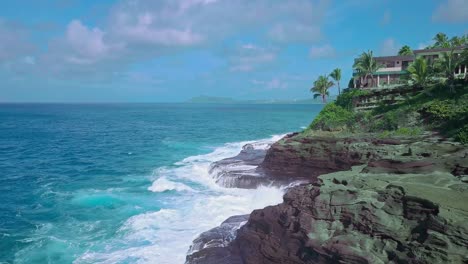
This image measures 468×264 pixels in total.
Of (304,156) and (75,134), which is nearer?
(304,156)

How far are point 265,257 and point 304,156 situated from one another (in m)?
15.7

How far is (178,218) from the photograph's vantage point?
24.7 m

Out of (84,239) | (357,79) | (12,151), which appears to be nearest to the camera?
(84,239)

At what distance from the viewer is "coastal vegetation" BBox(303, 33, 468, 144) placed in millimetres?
29623

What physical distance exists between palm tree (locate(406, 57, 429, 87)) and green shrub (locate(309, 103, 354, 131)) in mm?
8185

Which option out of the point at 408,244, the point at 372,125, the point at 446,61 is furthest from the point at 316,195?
the point at 446,61

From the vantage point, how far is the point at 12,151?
5234 centimetres

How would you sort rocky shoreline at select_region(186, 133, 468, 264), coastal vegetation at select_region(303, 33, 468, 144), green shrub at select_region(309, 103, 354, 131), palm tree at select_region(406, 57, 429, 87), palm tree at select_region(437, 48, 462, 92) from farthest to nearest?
1. green shrub at select_region(309, 103, 354, 131)
2. palm tree at select_region(406, 57, 429, 87)
3. palm tree at select_region(437, 48, 462, 92)
4. coastal vegetation at select_region(303, 33, 468, 144)
5. rocky shoreline at select_region(186, 133, 468, 264)

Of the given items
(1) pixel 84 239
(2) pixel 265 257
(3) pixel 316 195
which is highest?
(3) pixel 316 195

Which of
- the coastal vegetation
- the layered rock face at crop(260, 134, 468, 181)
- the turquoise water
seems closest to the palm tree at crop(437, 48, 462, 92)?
the coastal vegetation

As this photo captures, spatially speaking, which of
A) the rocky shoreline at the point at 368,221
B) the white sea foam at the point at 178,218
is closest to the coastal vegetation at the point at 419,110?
the rocky shoreline at the point at 368,221

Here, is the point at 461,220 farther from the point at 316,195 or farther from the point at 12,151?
the point at 12,151

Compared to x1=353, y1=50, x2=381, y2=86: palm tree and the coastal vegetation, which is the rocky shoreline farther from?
x1=353, y1=50, x2=381, y2=86: palm tree

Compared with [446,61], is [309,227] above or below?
below
